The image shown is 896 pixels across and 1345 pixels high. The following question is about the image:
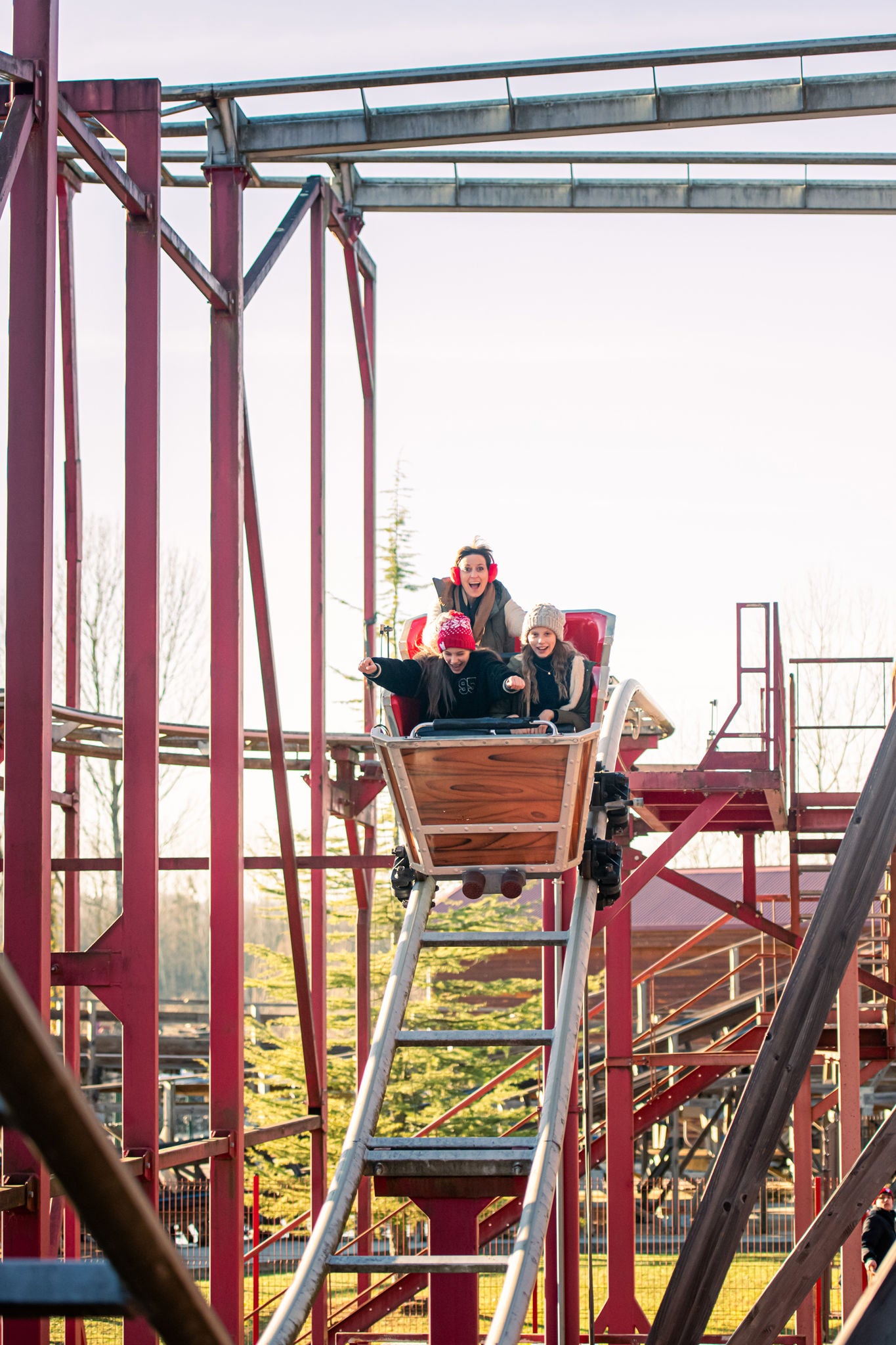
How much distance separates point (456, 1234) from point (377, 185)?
933cm

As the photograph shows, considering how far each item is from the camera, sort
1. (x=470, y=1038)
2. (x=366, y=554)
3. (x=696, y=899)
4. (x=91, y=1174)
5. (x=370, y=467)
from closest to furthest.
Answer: (x=91, y=1174) → (x=470, y=1038) → (x=366, y=554) → (x=370, y=467) → (x=696, y=899)

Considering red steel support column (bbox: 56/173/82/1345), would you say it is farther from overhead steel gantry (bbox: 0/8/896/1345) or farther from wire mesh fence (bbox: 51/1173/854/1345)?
wire mesh fence (bbox: 51/1173/854/1345)

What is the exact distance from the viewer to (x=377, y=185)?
12.6 metres

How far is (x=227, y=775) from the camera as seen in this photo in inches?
348

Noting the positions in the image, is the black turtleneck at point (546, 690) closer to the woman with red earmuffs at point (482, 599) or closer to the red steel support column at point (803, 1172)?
the woman with red earmuffs at point (482, 599)

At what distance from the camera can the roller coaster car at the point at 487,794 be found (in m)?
6.95

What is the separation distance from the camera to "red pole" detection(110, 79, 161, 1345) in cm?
699

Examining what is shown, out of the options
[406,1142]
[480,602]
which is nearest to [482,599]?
[480,602]

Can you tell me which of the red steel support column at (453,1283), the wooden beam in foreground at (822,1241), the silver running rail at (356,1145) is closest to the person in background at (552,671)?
the silver running rail at (356,1145)

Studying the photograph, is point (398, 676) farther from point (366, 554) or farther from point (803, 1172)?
point (803, 1172)

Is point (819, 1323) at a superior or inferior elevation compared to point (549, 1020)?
inferior

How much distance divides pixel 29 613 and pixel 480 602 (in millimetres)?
3471

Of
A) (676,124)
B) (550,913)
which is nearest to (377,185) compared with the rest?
(676,124)

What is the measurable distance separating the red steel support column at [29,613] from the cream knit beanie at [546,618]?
2852 mm
